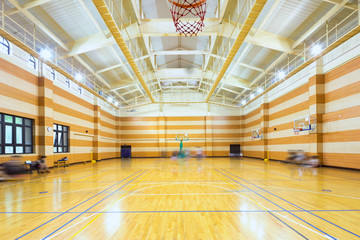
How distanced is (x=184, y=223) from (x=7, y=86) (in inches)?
506

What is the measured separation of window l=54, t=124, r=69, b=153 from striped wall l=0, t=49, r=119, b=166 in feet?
1.38

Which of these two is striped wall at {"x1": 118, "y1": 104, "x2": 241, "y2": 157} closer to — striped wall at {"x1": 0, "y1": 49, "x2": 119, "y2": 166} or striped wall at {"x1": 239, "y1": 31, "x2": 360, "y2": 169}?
striped wall at {"x1": 0, "y1": 49, "x2": 119, "y2": 166}

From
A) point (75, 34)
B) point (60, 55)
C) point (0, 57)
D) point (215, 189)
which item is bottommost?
point (215, 189)

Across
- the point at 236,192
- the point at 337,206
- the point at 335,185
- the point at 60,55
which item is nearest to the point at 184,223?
the point at 236,192

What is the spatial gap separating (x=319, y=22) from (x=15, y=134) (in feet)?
61.1

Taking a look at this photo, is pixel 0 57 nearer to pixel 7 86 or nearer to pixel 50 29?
pixel 7 86

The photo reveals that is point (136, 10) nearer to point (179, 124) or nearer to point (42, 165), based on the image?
point (42, 165)

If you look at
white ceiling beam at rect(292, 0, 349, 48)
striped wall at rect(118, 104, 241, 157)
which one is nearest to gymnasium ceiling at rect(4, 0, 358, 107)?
white ceiling beam at rect(292, 0, 349, 48)

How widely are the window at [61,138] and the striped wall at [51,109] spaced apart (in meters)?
0.42

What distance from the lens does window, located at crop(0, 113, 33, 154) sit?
12016 mm

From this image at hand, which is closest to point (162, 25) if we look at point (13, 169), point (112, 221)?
point (13, 169)

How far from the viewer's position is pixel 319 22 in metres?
12.4

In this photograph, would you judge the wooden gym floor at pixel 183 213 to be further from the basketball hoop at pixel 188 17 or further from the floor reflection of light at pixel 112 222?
the basketball hoop at pixel 188 17

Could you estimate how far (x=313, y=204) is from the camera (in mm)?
5918
